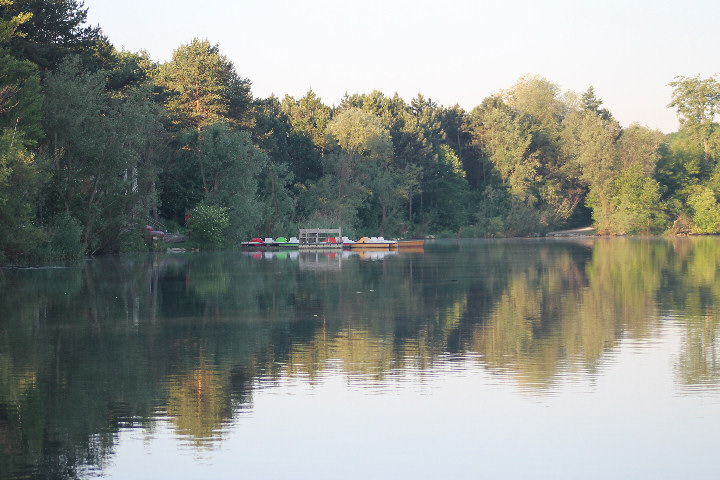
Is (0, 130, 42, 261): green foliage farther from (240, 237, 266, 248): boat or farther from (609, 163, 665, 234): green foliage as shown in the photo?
(609, 163, 665, 234): green foliage

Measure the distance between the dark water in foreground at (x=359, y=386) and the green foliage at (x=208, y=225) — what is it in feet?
122

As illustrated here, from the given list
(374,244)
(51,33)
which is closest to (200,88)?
(374,244)

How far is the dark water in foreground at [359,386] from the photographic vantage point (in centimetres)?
982

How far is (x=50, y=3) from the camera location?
163 ft

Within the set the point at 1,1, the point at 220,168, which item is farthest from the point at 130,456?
the point at 220,168

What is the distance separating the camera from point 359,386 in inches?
543

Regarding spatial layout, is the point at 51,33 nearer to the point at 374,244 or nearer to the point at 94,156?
the point at 94,156

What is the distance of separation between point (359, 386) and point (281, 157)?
82236 millimetres

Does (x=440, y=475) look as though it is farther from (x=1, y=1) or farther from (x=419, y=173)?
(x=419, y=173)

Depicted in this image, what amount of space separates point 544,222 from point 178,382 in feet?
349

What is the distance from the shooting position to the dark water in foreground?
32.2 ft

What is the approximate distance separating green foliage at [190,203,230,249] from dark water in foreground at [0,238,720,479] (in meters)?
37.3

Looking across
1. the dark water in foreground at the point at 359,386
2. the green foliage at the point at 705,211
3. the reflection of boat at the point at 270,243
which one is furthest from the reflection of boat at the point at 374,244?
the green foliage at the point at 705,211

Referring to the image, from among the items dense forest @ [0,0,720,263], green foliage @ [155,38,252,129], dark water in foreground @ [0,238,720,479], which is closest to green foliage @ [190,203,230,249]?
dense forest @ [0,0,720,263]
